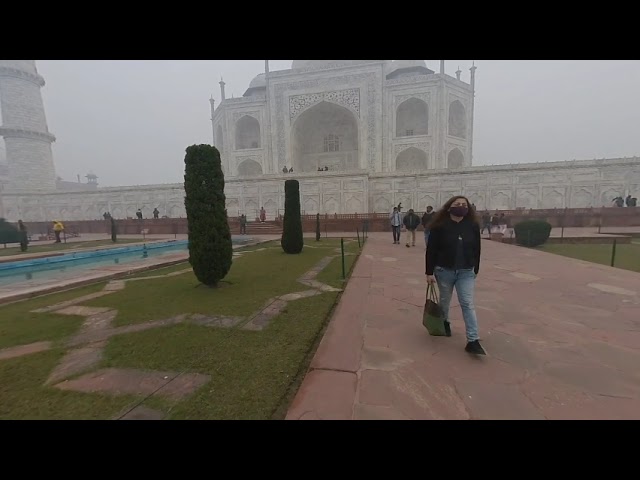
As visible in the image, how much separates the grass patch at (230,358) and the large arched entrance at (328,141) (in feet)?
118

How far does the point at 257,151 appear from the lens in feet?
125

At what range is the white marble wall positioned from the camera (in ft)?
78.4

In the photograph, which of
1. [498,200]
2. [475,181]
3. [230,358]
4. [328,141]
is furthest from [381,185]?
[230,358]

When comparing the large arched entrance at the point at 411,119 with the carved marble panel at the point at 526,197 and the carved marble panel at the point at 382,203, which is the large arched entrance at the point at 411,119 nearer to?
the carved marble panel at the point at 382,203

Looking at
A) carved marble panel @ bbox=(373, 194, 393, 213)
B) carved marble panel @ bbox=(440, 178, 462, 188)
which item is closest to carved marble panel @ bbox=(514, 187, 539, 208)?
carved marble panel @ bbox=(440, 178, 462, 188)

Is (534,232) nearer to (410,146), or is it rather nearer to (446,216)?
(446,216)

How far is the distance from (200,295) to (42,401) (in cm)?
296

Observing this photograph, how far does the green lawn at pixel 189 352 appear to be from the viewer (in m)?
2.15

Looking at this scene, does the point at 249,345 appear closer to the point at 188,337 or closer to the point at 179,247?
the point at 188,337

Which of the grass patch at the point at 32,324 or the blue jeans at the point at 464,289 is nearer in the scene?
the blue jeans at the point at 464,289

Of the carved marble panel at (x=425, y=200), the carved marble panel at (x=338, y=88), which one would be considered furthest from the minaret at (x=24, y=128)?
the carved marble panel at (x=425, y=200)

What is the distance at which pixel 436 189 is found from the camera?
26.5 m

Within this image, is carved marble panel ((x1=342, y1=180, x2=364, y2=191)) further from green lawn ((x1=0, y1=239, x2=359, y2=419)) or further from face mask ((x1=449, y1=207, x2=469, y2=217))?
face mask ((x1=449, y1=207, x2=469, y2=217))

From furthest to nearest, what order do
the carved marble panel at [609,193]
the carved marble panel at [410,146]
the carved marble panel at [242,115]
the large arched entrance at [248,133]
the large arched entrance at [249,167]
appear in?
1. the large arched entrance at [248,133]
2. the large arched entrance at [249,167]
3. the carved marble panel at [242,115]
4. the carved marble panel at [410,146]
5. the carved marble panel at [609,193]
